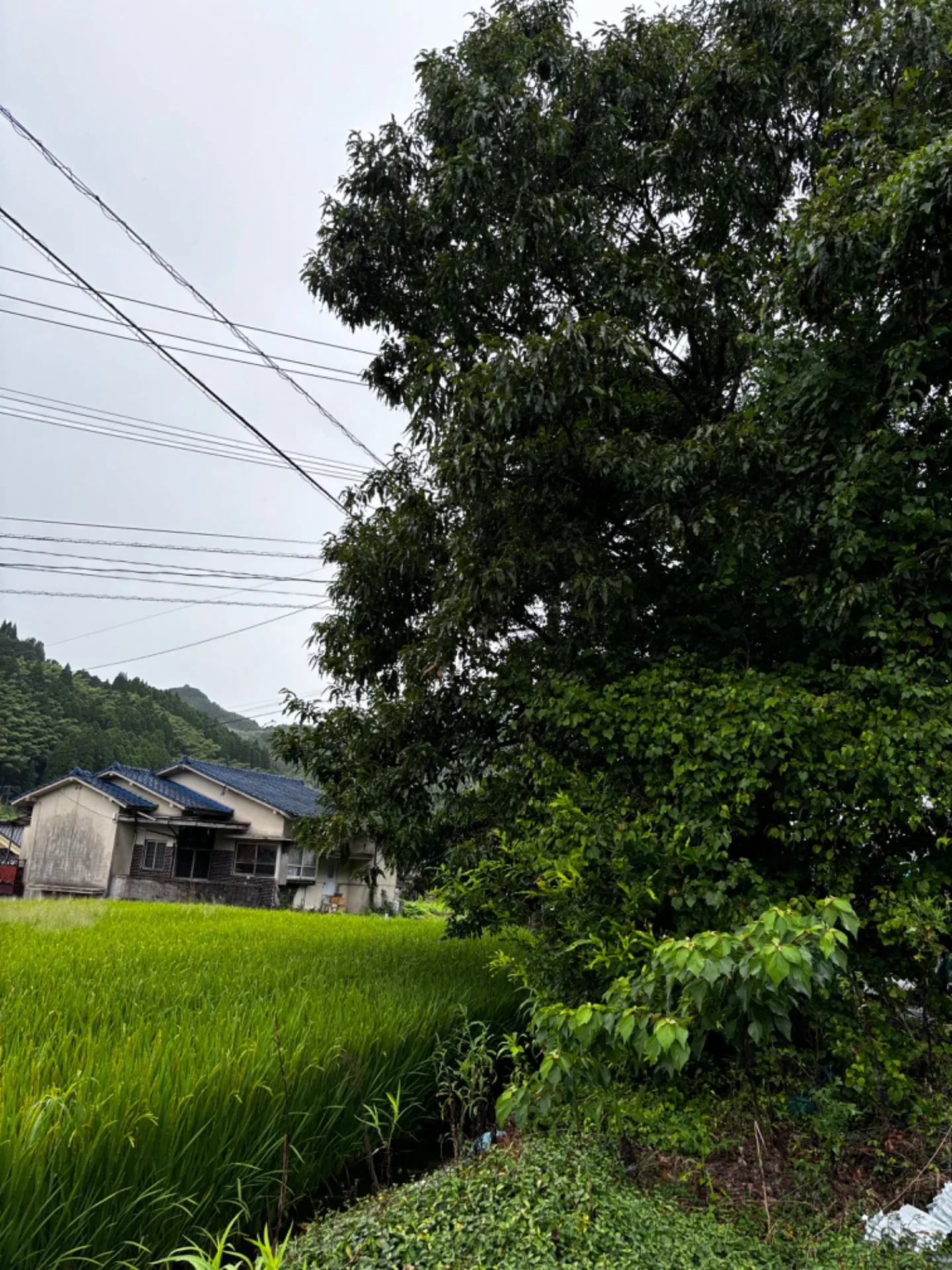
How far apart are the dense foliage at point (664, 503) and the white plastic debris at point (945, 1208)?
788 mm

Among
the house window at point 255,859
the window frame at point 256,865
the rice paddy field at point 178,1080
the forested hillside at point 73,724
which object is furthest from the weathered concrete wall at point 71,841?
the rice paddy field at point 178,1080

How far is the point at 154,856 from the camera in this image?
973 inches

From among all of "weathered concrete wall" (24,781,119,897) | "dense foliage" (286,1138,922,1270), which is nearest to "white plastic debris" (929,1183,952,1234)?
"dense foliage" (286,1138,922,1270)

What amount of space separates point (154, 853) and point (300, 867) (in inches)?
187

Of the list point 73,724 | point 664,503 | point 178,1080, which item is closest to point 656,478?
point 664,503

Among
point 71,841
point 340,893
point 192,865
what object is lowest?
point 340,893

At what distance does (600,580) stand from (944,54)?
4.03 meters

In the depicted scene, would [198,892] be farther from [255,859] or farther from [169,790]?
[169,790]

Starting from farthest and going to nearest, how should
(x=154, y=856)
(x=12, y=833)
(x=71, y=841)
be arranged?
1. (x=12, y=833)
2. (x=154, y=856)
3. (x=71, y=841)

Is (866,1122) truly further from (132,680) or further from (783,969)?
(132,680)

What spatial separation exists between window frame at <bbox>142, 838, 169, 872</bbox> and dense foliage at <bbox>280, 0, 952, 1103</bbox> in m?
20.4

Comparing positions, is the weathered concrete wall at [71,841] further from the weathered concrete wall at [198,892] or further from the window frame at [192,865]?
the window frame at [192,865]

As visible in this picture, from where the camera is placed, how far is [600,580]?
16.0 ft

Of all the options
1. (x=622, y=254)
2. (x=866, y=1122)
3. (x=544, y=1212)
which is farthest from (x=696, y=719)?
(x=622, y=254)
